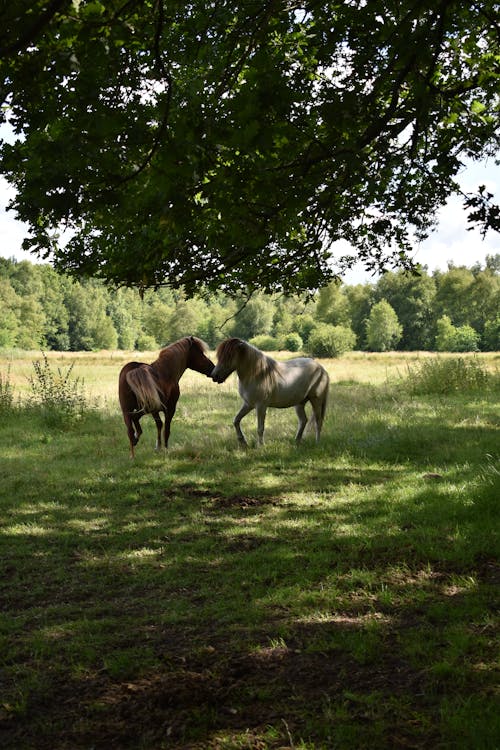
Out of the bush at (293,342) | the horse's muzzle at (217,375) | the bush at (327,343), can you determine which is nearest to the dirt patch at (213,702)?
the horse's muzzle at (217,375)

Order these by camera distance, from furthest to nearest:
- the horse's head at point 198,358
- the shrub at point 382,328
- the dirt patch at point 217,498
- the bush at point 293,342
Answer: the shrub at point 382,328, the bush at point 293,342, the horse's head at point 198,358, the dirt patch at point 217,498

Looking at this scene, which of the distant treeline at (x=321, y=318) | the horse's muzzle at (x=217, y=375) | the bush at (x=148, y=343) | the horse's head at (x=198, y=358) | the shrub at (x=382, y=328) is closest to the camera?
the horse's muzzle at (x=217, y=375)

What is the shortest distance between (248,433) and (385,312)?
254 ft

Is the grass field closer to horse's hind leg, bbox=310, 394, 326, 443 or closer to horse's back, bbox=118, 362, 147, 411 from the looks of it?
horse's hind leg, bbox=310, 394, 326, 443

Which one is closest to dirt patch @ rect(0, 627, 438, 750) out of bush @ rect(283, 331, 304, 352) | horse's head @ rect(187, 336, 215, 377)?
horse's head @ rect(187, 336, 215, 377)

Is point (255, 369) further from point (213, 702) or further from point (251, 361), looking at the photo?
point (213, 702)

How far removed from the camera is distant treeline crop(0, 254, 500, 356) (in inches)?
3174

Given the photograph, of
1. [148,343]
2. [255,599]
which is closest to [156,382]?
[255,599]

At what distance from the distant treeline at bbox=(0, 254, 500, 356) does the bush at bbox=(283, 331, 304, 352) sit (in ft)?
0.46

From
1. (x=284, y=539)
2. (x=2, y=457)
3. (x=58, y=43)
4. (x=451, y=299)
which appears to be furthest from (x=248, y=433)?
(x=451, y=299)

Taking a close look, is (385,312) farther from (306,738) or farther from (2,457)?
(306,738)

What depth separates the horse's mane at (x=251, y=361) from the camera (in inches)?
417

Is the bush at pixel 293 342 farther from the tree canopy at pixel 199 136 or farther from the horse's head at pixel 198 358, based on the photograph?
the tree canopy at pixel 199 136

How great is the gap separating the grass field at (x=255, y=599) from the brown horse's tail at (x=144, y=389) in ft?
3.44
